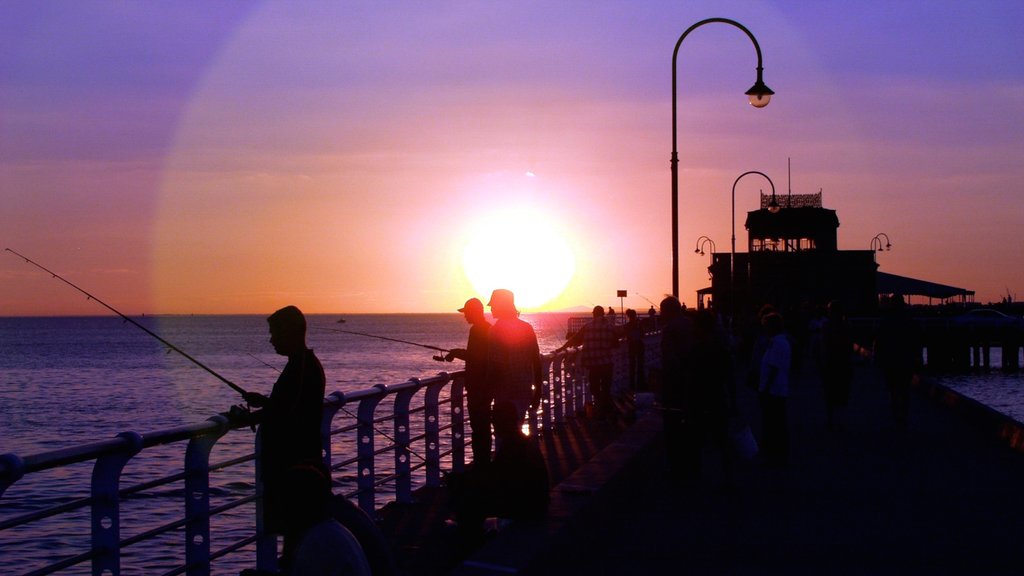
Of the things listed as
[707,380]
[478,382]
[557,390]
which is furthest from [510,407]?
[557,390]

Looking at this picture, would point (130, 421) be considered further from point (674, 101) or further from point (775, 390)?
point (775, 390)

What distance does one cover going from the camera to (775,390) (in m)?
14.4

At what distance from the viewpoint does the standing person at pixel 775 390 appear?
47.0 ft

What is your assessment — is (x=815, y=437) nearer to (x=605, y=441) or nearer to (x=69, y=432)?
(x=605, y=441)

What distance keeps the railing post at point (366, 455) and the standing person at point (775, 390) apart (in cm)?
583

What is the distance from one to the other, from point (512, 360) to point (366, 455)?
215 cm

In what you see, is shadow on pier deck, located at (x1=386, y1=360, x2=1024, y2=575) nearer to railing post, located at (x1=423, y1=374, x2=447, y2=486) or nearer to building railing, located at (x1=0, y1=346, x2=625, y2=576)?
railing post, located at (x1=423, y1=374, x2=447, y2=486)

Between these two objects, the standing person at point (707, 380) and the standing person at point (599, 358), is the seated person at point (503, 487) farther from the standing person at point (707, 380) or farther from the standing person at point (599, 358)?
the standing person at point (599, 358)

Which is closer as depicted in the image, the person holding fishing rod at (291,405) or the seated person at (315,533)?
the seated person at (315,533)

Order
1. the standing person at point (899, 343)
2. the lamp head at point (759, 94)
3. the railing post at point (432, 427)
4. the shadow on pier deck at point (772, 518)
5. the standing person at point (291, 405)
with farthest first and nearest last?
the lamp head at point (759, 94)
the standing person at point (899, 343)
the railing post at point (432, 427)
the shadow on pier deck at point (772, 518)
the standing person at point (291, 405)

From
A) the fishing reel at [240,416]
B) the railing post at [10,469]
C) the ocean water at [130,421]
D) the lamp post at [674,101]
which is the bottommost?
the ocean water at [130,421]

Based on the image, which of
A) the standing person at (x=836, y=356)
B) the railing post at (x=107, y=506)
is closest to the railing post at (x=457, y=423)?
the railing post at (x=107, y=506)

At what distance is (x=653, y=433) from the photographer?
15.0 metres

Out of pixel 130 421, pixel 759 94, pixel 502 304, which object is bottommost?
pixel 130 421
